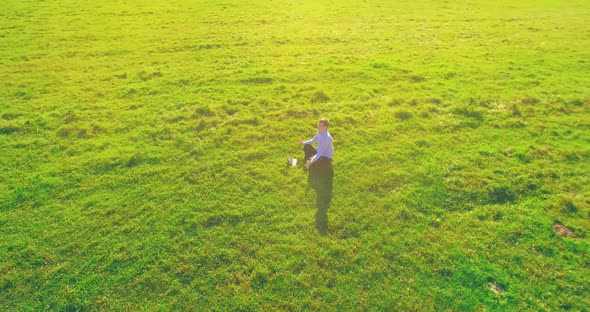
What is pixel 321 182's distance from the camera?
13656 mm

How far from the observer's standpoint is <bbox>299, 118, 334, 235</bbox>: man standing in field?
497 inches

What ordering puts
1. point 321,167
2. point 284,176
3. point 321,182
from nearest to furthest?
point 321,182
point 284,176
point 321,167

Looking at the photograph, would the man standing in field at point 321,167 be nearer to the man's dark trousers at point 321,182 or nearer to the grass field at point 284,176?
the man's dark trousers at point 321,182

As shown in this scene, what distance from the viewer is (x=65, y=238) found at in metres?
11.5

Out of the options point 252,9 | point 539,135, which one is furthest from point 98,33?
point 539,135

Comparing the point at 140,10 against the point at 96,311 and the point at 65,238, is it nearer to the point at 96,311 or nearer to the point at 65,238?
the point at 65,238

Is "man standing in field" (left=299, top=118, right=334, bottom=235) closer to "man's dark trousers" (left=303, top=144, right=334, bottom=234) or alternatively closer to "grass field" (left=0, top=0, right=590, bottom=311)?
"man's dark trousers" (left=303, top=144, right=334, bottom=234)

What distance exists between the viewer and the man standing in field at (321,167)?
12.6m

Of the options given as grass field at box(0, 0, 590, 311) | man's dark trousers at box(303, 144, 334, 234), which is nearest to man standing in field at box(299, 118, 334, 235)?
man's dark trousers at box(303, 144, 334, 234)

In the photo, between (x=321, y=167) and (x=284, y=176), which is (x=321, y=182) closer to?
(x=321, y=167)

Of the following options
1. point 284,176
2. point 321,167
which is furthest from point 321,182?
point 284,176

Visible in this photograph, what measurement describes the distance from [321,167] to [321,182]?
741mm

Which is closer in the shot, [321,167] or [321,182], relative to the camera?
[321,182]

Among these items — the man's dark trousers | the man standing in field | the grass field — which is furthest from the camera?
A: the man standing in field
